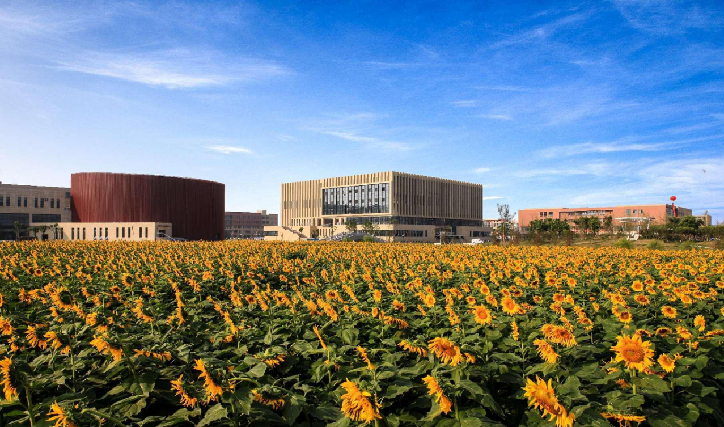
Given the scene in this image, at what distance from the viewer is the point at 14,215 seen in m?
80.2

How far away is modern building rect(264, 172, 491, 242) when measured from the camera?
11638 centimetres

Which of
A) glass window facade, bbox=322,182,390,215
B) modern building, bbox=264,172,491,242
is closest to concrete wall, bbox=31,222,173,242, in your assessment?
modern building, bbox=264,172,491,242

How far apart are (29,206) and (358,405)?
332 ft

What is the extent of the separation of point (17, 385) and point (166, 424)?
115 cm

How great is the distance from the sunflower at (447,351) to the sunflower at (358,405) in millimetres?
788

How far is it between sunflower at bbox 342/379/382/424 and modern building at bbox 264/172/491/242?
4114 inches

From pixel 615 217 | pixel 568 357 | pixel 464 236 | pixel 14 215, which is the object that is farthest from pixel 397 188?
pixel 568 357

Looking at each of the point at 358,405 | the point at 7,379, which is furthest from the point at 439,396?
the point at 7,379

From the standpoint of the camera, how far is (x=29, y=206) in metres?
81.8

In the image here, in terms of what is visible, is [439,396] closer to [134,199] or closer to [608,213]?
[134,199]

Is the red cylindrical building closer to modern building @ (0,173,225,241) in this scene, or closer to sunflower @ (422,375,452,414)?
modern building @ (0,173,225,241)

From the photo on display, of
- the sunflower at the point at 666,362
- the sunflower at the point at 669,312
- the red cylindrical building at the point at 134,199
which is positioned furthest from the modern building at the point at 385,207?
the sunflower at the point at 666,362

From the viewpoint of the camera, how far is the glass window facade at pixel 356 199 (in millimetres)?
118250

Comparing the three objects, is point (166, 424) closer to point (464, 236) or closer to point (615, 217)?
point (464, 236)
